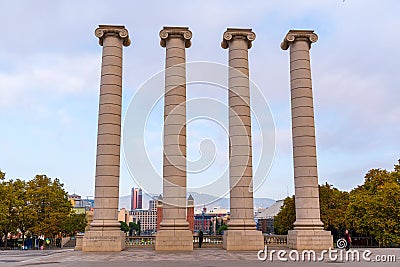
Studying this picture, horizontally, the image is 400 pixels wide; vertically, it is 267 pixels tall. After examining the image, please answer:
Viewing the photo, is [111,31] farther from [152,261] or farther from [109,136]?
[152,261]

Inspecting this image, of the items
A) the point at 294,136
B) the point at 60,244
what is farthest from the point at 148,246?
the point at 60,244

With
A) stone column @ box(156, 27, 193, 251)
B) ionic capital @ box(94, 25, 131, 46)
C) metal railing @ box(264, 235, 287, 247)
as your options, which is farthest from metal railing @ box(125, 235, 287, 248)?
ionic capital @ box(94, 25, 131, 46)

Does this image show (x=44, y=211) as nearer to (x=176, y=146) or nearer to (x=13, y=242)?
(x=13, y=242)

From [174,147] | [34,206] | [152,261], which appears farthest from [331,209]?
[152,261]

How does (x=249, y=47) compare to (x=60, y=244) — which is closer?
(x=249, y=47)

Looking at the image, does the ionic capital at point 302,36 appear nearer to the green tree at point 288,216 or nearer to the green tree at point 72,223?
the green tree at point 288,216

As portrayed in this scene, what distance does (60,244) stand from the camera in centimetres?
9525

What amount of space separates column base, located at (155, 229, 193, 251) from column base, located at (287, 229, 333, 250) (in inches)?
404

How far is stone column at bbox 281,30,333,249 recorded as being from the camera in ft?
133

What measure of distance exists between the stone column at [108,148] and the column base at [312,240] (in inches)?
661

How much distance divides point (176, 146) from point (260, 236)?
39.5 ft

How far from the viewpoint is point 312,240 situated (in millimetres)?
40000

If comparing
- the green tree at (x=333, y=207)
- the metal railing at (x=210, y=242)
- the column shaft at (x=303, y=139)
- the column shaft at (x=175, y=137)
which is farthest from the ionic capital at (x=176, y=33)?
the green tree at (x=333, y=207)

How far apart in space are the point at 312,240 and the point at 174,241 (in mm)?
13115
